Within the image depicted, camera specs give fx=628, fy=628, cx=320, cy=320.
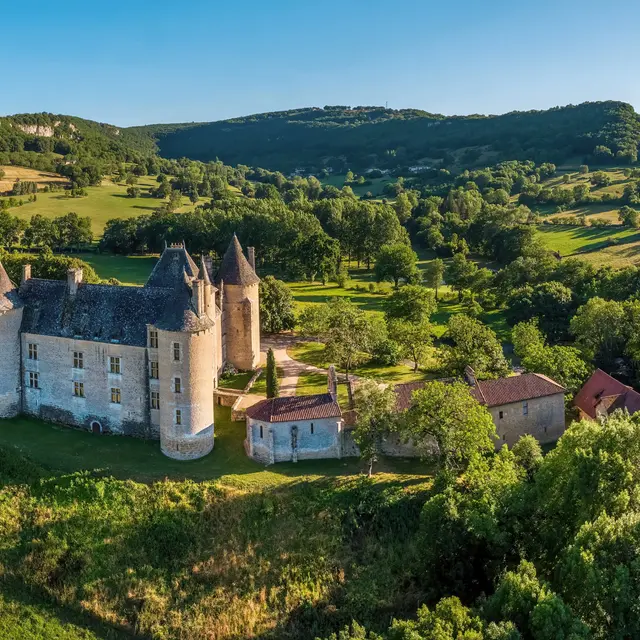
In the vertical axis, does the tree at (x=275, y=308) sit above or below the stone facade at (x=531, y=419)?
above

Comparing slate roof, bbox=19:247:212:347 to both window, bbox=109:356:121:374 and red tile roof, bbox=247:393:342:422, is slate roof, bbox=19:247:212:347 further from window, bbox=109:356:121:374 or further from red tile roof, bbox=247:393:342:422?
red tile roof, bbox=247:393:342:422

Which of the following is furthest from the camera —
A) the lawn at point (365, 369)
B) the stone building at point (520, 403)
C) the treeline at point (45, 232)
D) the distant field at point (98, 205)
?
the distant field at point (98, 205)

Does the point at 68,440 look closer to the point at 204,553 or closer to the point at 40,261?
the point at 204,553

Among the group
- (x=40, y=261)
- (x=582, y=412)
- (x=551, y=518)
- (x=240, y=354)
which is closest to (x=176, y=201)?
(x=40, y=261)

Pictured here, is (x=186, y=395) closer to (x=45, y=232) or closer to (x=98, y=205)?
(x=45, y=232)

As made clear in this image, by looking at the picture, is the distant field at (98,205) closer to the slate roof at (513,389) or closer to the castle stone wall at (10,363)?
the castle stone wall at (10,363)

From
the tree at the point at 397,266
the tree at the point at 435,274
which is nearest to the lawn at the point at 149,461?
the tree at the point at 435,274
